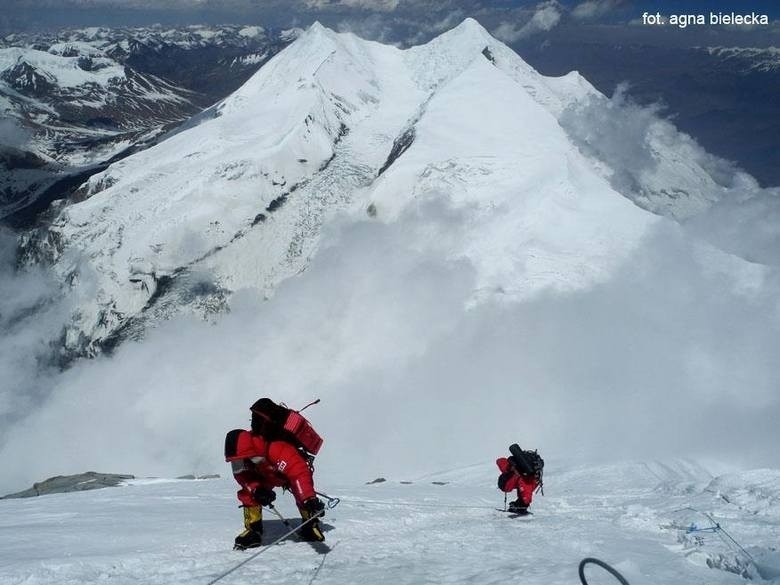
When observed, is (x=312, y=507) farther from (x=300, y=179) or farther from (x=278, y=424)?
(x=300, y=179)

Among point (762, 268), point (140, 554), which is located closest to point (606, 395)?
point (762, 268)

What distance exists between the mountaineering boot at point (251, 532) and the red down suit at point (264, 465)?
101 mm

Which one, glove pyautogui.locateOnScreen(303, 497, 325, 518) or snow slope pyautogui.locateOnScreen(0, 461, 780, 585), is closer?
snow slope pyautogui.locateOnScreen(0, 461, 780, 585)

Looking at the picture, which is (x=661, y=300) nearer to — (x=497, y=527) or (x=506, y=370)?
(x=506, y=370)

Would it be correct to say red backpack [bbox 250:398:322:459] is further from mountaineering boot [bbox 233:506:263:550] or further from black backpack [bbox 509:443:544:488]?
black backpack [bbox 509:443:544:488]

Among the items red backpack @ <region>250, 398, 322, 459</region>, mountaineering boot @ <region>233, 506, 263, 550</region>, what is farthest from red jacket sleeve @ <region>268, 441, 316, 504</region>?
mountaineering boot @ <region>233, 506, 263, 550</region>

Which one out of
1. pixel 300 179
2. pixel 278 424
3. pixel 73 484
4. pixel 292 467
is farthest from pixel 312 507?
pixel 300 179

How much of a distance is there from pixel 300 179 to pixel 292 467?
137 meters

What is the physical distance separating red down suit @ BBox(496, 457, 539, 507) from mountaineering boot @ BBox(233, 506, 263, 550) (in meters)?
5.38

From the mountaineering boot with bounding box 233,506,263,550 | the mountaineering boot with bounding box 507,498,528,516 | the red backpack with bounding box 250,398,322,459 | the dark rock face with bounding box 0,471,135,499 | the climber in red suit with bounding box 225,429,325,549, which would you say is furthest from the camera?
the dark rock face with bounding box 0,471,135,499

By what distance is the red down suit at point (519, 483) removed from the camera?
452 inches

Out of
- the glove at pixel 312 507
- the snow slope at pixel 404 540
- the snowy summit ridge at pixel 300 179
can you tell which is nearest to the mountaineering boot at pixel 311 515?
the glove at pixel 312 507

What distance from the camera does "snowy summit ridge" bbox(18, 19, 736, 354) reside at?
343ft

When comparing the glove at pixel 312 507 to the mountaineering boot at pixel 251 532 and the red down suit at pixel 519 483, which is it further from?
the red down suit at pixel 519 483
